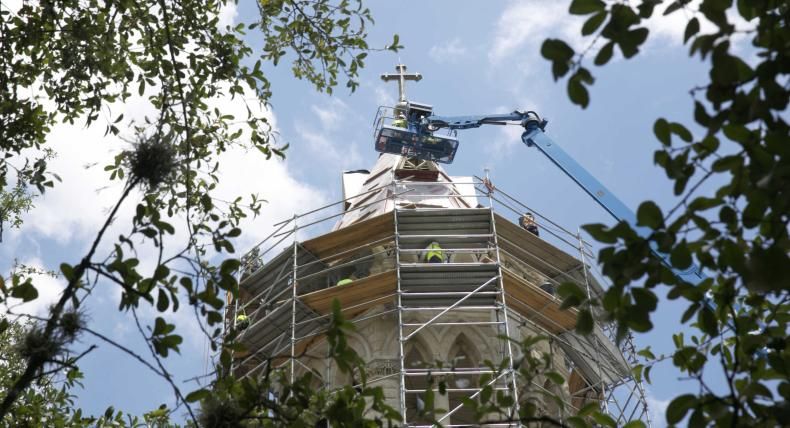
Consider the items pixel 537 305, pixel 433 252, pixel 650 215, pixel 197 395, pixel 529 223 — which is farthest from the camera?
pixel 529 223

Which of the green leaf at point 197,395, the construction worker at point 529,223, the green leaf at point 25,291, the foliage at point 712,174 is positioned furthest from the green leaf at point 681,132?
the construction worker at point 529,223

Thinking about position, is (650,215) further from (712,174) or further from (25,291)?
(25,291)

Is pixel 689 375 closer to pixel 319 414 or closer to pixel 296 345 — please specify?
pixel 319 414

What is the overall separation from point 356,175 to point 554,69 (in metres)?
28.6

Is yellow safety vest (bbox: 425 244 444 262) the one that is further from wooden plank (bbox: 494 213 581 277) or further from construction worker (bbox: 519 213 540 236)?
construction worker (bbox: 519 213 540 236)

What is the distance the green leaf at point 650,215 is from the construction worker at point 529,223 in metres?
19.5

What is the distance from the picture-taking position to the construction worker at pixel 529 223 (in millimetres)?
24781

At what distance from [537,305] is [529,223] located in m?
3.60

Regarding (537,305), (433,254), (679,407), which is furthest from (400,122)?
(679,407)

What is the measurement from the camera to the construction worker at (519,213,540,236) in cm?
2478

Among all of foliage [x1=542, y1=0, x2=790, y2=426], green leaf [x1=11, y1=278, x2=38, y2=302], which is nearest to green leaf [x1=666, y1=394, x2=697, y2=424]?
foliage [x1=542, y1=0, x2=790, y2=426]

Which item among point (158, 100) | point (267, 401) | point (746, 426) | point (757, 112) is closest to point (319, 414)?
point (267, 401)

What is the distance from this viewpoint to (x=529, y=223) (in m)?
24.9

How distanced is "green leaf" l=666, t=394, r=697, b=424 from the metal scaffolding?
14028 mm
